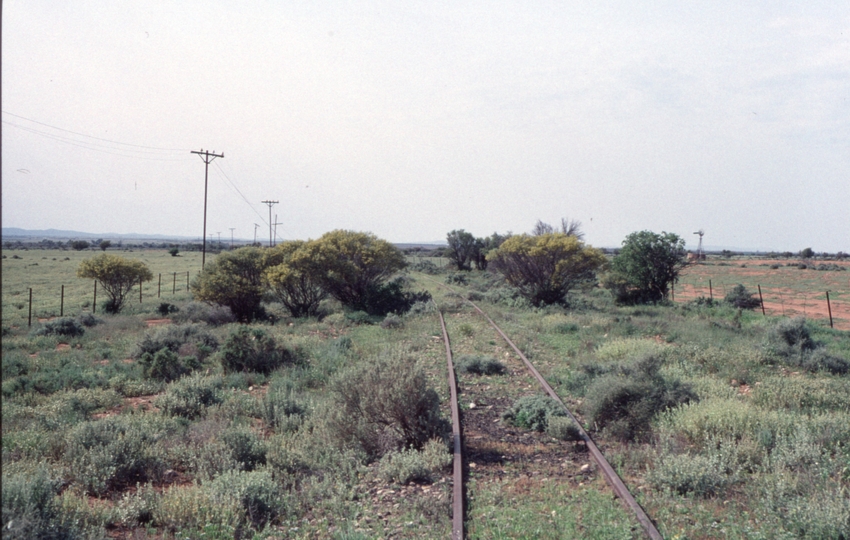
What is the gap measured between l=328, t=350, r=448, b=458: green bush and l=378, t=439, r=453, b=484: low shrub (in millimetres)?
443

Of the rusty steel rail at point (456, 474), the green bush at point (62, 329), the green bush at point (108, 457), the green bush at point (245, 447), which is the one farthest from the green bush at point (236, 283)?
the green bush at point (245, 447)

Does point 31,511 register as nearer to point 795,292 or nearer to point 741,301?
point 741,301

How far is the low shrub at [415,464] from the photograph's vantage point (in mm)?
6352

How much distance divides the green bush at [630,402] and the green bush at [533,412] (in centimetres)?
50

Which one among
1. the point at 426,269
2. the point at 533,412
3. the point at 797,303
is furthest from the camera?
the point at 426,269

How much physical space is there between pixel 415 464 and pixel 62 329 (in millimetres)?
16129

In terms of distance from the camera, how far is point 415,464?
20.9 ft

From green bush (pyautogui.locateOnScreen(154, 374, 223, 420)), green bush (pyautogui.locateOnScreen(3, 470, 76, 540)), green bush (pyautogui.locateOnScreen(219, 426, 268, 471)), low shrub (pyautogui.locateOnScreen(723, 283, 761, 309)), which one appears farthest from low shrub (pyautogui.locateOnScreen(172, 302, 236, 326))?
low shrub (pyautogui.locateOnScreen(723, 283, 761, 309))

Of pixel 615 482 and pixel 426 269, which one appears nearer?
pixel 615 482

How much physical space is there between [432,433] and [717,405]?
4.01 metres

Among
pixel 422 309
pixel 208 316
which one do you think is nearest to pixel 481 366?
pixel 422 309

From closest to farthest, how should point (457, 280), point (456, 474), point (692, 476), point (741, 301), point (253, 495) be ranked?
point (253, 495) → point (692, 476) → point (456, 474) → point (741, 301) → point (457, 280)

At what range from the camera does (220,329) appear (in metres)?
19.4

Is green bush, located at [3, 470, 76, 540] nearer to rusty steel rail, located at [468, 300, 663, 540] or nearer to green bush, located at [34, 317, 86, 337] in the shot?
rusty steel rail, located at [468, 300, 663, 540]
